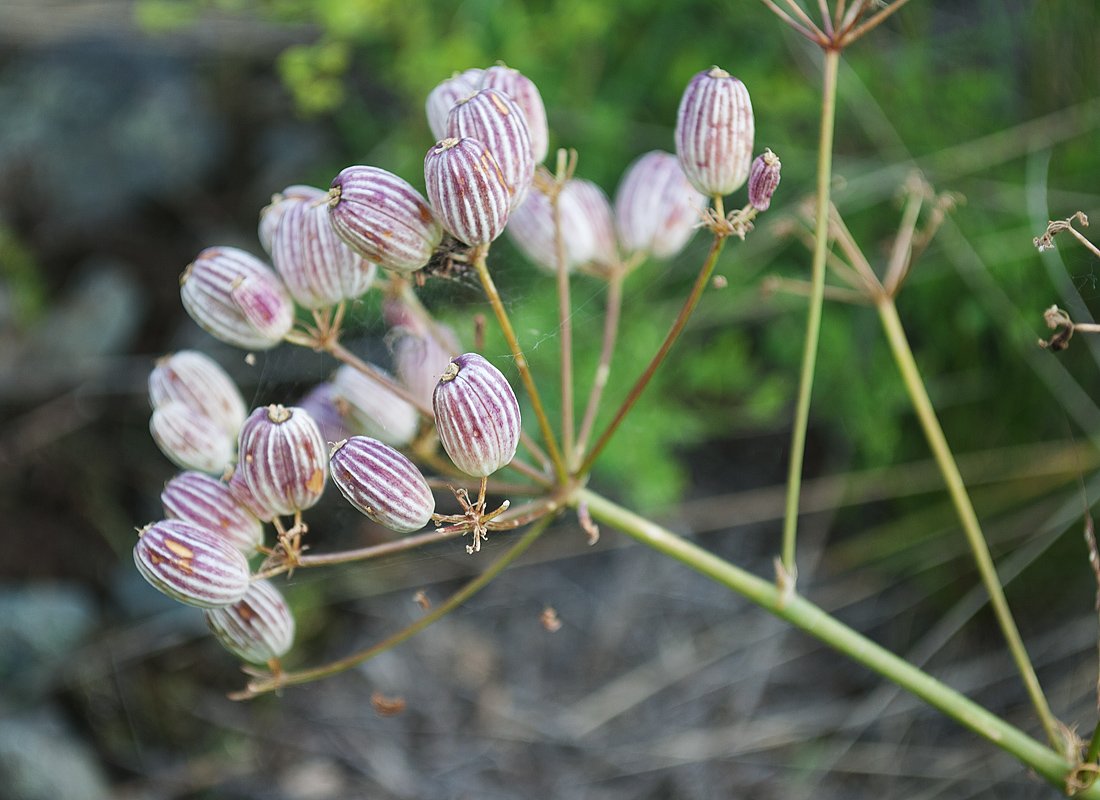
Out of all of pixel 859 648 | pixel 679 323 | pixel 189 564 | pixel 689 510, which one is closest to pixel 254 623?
pixel 189 564

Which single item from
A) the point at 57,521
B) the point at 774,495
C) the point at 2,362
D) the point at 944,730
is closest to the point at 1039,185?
the point at 774,495

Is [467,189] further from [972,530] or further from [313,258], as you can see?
[972,530]

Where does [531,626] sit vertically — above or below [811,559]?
below

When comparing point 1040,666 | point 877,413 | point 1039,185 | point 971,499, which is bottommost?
point 1040,666

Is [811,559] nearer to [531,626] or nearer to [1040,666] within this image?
[1040,666]

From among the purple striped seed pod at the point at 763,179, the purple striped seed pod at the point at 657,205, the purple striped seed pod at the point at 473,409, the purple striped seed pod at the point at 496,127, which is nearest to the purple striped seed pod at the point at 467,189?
the purple striped seed pod at the point at 496,127

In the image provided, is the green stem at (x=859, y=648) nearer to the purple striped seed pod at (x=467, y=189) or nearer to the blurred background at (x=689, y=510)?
the purple striped seed pod at (x=467, y=189)

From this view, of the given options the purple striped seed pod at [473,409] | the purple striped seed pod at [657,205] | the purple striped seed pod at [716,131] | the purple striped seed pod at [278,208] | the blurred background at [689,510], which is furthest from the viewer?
Answer: the blurred background at [689,510]
